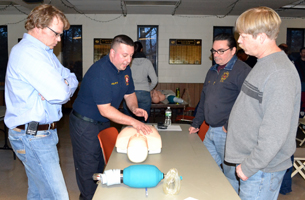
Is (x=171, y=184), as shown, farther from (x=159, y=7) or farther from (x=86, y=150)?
(x=159, y=7)

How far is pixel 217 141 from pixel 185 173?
80 centimetres

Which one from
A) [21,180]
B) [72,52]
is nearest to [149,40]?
[72,52]

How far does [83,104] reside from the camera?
2.28 metres

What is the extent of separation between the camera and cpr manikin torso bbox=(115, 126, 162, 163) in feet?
5.41

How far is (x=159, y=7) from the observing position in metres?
7.03

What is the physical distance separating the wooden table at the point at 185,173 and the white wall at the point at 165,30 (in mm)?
6059

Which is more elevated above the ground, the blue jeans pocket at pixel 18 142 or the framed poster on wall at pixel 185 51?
the framed poster on wall at pixel 185 51

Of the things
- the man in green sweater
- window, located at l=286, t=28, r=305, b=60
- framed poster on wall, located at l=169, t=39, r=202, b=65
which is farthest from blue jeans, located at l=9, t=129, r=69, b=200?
window, located at l=286, t=28, r=305, b=60

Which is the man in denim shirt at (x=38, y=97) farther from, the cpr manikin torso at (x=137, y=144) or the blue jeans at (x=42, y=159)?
the cpr manikin torso at (x=137, y=144)

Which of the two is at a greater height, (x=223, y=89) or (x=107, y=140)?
(x=223, y=89)

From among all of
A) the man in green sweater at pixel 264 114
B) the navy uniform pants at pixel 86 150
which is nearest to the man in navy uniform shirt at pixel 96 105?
the navy uniform pants at pixel 86 150

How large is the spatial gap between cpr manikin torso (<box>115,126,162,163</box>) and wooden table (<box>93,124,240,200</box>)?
55mm

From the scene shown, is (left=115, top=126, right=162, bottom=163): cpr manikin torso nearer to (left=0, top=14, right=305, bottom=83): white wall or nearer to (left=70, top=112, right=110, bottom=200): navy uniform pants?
(left=70, top=112, right=110, bottom=200): navy uniform pants

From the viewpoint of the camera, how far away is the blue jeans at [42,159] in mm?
1588
